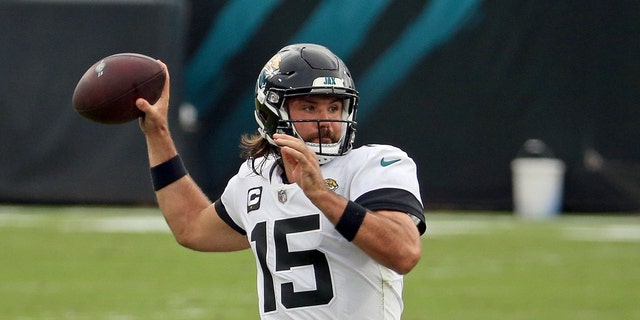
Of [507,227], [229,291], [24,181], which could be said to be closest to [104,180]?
[24,181]

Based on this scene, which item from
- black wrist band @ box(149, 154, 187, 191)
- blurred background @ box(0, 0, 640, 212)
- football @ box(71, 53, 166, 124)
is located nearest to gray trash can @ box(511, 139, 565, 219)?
blurred background @ box(0, 0, 640, 212)

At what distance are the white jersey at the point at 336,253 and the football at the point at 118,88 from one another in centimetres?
69

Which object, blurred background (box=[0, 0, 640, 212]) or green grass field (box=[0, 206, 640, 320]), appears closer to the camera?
green grass field (box=[0, 206, 640, 320])

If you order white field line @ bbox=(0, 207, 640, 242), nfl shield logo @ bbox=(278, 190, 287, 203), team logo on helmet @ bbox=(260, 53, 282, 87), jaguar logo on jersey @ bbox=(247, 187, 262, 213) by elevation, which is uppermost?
team logo on helmet @ bbox=(260, 53, 282, 87)

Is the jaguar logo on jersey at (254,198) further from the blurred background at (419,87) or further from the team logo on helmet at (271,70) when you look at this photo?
the blurred background at (419,87)

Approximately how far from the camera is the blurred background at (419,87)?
13594mm

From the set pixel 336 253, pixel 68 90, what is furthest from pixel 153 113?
pixel 68 90

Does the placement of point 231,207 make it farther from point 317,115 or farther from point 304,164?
point 304,164

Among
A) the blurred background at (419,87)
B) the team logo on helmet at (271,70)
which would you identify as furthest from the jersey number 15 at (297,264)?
the blurred background at (419,87)

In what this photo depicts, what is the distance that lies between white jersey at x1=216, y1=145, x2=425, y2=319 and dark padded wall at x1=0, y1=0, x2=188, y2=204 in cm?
965

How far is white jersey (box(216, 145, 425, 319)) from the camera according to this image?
384cm

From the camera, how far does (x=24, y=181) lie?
1388 cm

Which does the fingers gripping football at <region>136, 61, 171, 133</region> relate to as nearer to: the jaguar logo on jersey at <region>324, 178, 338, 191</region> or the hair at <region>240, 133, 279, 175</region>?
the hair at <region>240, 133, 279, 175</region>

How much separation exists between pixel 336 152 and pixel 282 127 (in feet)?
0.71
